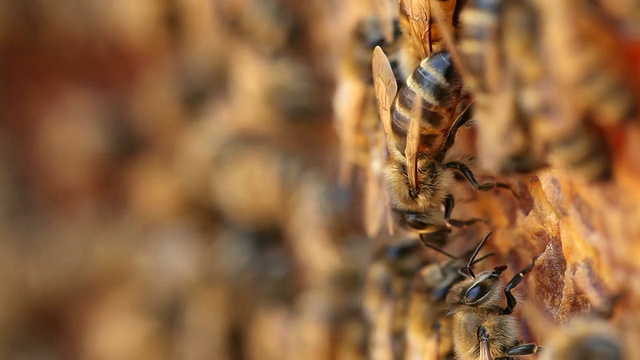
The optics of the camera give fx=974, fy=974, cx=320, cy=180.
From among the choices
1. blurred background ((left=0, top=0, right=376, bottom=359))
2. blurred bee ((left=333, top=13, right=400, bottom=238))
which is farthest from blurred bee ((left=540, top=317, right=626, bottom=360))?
blurred background ((left=0, top=0, right=376, bottom=359))

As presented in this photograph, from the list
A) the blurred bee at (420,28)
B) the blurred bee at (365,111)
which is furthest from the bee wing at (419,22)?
the blurred bee at (365,111)

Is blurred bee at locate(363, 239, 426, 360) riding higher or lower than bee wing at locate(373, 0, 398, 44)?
lower

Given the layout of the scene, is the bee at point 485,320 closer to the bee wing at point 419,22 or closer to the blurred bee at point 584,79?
the blurred bee at point 584,79

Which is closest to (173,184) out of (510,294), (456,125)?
(456,125)

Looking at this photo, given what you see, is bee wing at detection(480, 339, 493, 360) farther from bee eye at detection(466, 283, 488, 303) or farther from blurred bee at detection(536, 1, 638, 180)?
blurred bee at detection(536, 1, 638, 180)

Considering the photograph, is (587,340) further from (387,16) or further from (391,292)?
(387,16)

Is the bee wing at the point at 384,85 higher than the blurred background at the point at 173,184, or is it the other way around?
the bee wing at the point at 384,85
